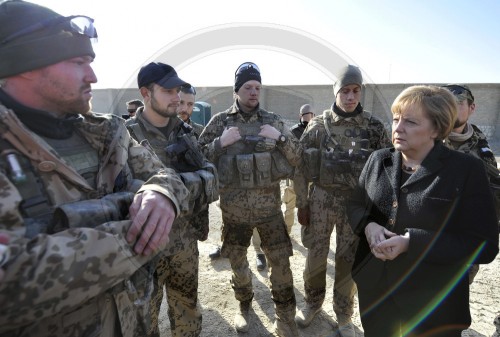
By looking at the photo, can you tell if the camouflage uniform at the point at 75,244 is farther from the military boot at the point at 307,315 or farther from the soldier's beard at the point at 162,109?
the military boot at the point at 307,315

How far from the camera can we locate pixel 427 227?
1688 millimetres

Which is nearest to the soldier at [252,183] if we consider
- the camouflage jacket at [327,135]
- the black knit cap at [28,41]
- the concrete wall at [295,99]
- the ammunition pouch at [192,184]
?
the camouflage jacket at [327,135]

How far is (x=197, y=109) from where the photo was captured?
1319 cm

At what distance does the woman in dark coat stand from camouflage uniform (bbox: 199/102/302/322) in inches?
44.4

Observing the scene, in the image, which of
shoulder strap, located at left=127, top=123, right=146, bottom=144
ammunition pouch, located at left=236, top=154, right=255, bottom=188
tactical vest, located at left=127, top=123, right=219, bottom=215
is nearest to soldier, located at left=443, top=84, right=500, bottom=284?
ammunition pouch, located at left=236, top=154, right=255, bottom=188

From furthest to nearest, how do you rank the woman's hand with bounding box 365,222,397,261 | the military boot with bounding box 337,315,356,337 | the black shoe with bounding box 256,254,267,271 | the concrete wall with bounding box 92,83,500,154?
the concrete wall with bounding box 92,83,500,154 → the black shoe with bounding box 256,254,267,271 → the military boot with bounding box 337,315,356,337 → the woman's hand with bounding box 365,222,397,261

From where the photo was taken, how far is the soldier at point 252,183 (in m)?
2.92

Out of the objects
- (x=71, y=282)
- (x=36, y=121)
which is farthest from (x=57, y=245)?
(x=36, y=121)

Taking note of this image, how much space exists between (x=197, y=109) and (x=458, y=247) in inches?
495

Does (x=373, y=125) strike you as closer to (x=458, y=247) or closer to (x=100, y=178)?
(x=458, y=247)

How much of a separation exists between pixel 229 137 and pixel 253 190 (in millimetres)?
618

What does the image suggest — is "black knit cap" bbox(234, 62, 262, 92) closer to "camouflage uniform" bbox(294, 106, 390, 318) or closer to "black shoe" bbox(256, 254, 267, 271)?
"camouflage uniform" bbox(294, 106, 390, 318)

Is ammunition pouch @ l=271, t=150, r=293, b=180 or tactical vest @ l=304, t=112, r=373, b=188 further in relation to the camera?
ammunition pouch @ l=271, t=150, r=293, b=180

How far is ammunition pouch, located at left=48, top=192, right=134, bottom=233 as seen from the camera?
3.67 feet
